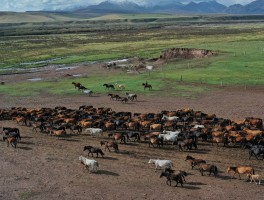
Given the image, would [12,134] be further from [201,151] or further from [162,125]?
[201,151]

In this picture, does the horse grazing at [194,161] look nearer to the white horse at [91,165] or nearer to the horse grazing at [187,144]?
the horse grazing at [187,144]

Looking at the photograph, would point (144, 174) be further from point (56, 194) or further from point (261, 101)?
point (261, 101)

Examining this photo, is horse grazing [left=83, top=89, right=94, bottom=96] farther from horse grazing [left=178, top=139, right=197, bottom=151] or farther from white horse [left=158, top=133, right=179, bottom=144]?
horse grazing [left=178, top=139, right=197, bottom=151]

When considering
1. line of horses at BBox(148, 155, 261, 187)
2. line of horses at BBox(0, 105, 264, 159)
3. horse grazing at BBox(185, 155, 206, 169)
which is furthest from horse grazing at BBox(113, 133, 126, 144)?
horse grazing at BBox(185, 155, 206, 169)

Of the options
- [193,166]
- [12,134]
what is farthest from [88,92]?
[193,166]

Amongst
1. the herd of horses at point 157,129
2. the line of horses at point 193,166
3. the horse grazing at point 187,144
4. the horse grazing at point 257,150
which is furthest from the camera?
the horse grazing at point 187,144

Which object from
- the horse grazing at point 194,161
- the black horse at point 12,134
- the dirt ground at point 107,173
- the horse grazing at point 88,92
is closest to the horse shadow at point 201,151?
the dirt ground at point 107,173

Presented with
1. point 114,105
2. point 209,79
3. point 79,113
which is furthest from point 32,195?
point 209,79

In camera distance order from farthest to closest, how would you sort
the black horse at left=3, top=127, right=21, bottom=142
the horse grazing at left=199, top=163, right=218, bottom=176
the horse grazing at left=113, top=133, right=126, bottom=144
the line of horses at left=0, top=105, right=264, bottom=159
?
1. the black horse at left=3, top=127, right=21, bottom=142
2. the horse grazing at left=113, top=133, right=126, bottom=144
3. the line of horses at left=0, top=105, right=264, bottom=159
4. the horse grazing at left=199, top=163, right=218, bottom=176
